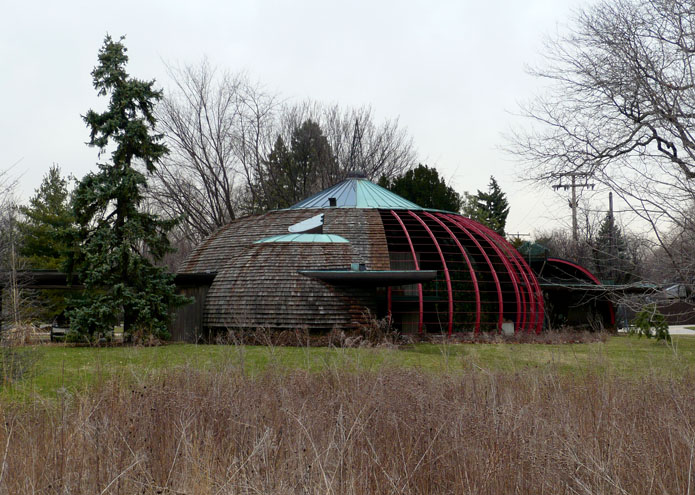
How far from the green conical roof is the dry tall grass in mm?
16906

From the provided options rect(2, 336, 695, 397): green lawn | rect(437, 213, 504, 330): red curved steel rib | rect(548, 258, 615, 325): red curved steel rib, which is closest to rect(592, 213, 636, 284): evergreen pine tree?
rect(2, 336, 695, 397): green lawn

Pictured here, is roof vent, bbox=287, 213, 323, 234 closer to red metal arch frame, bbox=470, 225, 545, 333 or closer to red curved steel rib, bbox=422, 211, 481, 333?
red curved steel rib, bbox=422, 211, 481, 333

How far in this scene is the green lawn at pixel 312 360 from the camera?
27.0ft

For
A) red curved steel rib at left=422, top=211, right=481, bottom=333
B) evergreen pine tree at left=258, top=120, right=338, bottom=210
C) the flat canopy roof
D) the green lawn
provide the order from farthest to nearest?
evergreen pine tree at left=258, top=120, right=338, bottom=210, red curved steel rib at left=422, top=211, right=481, bottom=333, the flat canopy roof, the green lawn

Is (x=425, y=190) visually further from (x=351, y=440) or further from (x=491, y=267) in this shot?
(x=351, y=440)

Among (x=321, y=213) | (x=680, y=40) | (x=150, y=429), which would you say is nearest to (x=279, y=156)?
(x=321, y=213)

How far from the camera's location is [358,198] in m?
24.7

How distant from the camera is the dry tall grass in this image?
15.1 feet

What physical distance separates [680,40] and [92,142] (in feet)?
49.7

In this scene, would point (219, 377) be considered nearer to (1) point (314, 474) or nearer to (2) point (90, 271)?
(1) point (314, 474)

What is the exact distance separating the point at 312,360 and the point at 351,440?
772 cm

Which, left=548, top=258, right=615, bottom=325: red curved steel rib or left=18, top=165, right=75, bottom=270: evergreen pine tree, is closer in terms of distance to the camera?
left=548, top=258, right=615, bottom=325: red curved steel rib

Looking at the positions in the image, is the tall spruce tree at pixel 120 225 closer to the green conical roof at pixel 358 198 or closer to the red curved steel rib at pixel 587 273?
the green conical roof at pixel 358 198

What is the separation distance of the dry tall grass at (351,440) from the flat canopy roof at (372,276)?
989 centimetres
